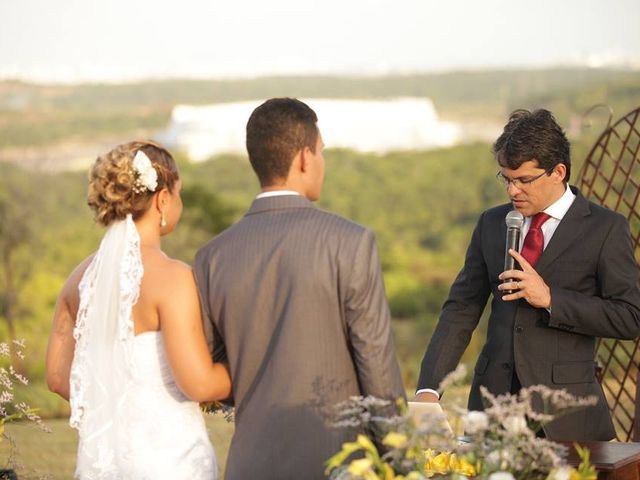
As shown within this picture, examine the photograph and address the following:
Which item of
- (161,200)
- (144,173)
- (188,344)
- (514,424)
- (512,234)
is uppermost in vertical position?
(144,173)

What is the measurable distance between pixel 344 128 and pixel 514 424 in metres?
31.8

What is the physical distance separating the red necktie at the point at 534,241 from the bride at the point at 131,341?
4.73 feet

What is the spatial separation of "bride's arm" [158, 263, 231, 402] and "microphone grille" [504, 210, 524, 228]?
4.21 ft

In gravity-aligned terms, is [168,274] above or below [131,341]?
above

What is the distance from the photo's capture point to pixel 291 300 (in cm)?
346

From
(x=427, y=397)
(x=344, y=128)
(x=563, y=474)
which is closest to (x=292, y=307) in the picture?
(x=563, y=474)

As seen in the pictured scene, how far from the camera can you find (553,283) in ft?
14.7

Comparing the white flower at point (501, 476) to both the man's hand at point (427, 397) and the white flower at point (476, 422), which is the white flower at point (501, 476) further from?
the man's hand at point (427, 397)

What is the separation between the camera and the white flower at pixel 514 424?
310 cm

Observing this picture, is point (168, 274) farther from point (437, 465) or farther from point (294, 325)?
point (437, 465)

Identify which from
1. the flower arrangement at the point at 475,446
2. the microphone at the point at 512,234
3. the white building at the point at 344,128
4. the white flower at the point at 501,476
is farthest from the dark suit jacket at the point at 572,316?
the white building at the point at 344,128

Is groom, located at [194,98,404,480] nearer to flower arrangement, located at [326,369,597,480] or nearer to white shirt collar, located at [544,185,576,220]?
flower arrangement, located at [326,369,597,480]

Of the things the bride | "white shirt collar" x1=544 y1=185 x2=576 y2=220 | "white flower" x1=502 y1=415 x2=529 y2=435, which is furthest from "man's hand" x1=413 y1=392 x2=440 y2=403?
"white flower" x1=502 y1=415 x2=529 y2=435

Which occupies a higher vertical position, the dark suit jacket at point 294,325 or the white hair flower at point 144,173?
the white hair flower at point 144,173
